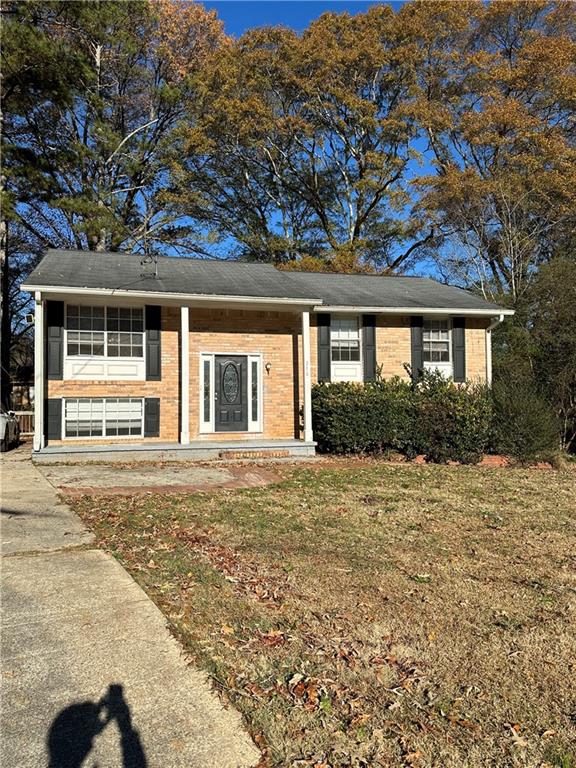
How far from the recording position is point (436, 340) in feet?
49.8

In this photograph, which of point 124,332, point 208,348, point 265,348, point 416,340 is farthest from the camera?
point 416,340

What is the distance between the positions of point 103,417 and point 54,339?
1952mm

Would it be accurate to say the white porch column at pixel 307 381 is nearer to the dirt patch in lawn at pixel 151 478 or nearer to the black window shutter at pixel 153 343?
the dirt patch in lawn at pixel 151 478

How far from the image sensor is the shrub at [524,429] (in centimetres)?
1295

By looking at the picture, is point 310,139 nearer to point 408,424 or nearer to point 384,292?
point 384,292

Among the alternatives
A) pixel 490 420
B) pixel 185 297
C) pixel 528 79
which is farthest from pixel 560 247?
pixel 185 297

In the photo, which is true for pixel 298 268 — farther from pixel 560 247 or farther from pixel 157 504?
pixel 157 504

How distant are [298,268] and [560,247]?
1005 centimetres

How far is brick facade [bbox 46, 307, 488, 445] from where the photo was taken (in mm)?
12992

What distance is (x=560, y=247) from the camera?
21656 mm

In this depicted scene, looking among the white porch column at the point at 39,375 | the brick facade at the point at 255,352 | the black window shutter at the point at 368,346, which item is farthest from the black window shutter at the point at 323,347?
the white porch column at the point at 39,375

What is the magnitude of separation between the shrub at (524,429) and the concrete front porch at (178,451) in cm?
430

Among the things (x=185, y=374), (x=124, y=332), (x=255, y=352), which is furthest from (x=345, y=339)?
(x=124, y=332)

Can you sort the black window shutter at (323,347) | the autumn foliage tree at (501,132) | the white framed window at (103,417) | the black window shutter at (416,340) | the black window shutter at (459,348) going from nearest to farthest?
the white framed window at (103,417), the black window shutter at (323,347), the black window shutter at (416,340), the black window shutter at (459,348), the autumn foliage tree at (501,132)
